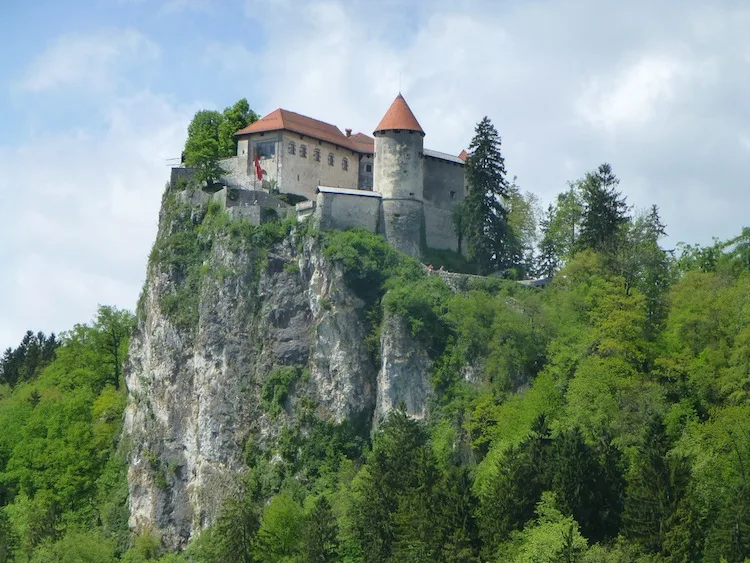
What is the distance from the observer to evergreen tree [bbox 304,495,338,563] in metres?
67.9

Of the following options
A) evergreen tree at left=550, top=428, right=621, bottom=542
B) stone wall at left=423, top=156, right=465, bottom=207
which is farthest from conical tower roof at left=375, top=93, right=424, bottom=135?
evergreen tree at left=550, top=428, right=621, bottom=542

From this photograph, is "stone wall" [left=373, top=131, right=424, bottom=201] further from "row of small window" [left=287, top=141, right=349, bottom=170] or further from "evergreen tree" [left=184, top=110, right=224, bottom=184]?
"evergreen tree" [left=184, top=110, right=224, bottom=184]

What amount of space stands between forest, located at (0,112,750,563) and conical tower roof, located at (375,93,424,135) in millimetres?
4996

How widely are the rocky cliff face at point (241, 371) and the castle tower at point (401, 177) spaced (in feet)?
14.7

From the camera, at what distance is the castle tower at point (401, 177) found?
81875 millimetres

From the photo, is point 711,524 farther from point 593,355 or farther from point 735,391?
point 593,355

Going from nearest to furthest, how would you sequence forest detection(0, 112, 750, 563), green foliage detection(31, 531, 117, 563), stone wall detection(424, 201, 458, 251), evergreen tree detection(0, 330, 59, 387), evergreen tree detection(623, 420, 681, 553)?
evergreen tree detection(623, 420, 681, 553) < forest detection(0, 112, 750, 563) < green foliage detection(31, 531, 117, 563) < stone wall detection(424, 201, 458, 251) < evergreen tree detection(0, 330, 59, 387)

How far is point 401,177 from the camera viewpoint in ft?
271

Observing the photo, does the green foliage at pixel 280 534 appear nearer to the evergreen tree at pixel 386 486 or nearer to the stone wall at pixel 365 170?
the evergreen tree at pixel 386 486

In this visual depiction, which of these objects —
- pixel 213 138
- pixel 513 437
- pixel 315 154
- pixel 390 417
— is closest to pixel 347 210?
pixel 315 154

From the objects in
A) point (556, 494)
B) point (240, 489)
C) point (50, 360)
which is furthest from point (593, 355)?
point (50, 360)

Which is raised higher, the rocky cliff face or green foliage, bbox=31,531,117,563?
the rocky cliff face

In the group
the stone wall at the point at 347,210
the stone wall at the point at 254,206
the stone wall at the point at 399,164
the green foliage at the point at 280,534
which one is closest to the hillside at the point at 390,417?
the green foliage at the point at 280,534

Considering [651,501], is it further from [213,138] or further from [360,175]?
[213,138]
